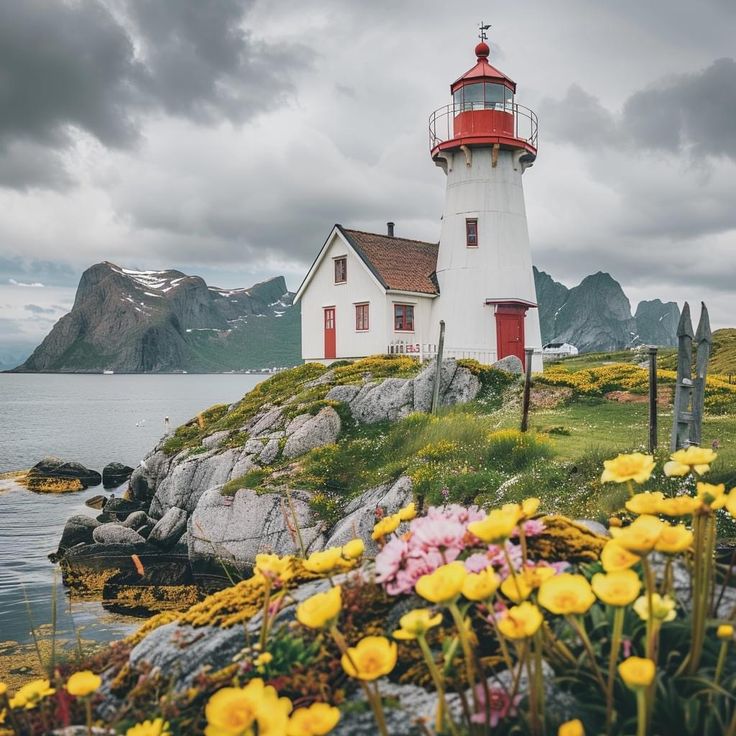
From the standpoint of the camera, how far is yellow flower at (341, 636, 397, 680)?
1798 mm

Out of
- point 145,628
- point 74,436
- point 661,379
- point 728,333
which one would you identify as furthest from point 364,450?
point 74,436

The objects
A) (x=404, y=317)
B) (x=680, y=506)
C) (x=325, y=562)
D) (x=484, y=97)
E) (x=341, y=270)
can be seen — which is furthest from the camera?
(x=341, y=270)

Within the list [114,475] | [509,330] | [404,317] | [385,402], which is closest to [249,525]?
[385,402]

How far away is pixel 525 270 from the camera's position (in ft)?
107

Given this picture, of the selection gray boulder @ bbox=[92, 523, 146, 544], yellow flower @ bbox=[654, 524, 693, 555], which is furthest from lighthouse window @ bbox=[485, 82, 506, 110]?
yellow flower @ bbox=[654, 524, 693, 555]

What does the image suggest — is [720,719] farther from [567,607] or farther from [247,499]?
[247,499]

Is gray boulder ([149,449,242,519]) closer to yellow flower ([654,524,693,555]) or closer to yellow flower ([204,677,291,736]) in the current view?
yellow flower ([204,677,291,736])

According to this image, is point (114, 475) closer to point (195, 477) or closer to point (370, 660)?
point (195, 477)

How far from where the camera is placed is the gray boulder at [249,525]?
16.3 m

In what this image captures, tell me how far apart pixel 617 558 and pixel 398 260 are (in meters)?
32.7

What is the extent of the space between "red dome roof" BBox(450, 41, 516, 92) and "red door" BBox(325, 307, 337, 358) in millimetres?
12850

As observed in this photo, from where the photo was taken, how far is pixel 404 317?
32875 mm

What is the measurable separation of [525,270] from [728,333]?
24.1 meters

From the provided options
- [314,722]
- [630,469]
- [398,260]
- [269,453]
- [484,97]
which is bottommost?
[269,453]
